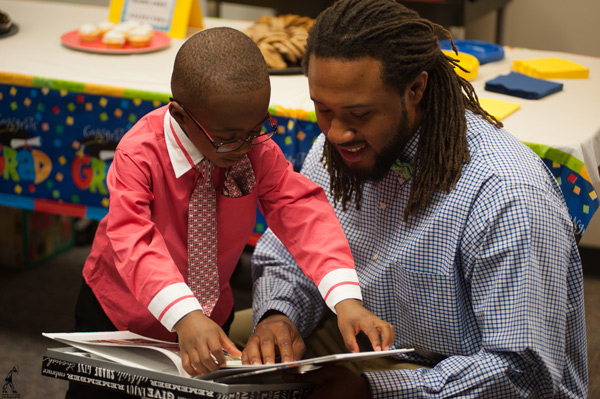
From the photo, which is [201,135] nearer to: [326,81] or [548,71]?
[326,81]

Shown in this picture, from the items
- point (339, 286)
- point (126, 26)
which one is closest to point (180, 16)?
point (126, 26)

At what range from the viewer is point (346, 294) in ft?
3.66

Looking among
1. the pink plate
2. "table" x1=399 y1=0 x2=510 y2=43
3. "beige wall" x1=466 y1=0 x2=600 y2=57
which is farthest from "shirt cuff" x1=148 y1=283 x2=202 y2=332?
"beige wall" x1=466 y1=0 x2=600 y2=57

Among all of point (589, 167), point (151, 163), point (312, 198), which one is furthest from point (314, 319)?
point (589, 167)

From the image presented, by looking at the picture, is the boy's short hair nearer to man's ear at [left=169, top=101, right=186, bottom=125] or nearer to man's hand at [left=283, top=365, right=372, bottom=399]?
man's ear at [left=169, top=101, right=186, bottom=125]

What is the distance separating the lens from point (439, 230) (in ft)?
4.08

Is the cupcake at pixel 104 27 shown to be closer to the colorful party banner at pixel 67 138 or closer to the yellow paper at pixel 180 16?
the yellow paper at pixel 180 16

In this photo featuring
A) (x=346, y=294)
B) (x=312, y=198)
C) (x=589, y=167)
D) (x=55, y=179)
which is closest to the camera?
(x=346, y=294)

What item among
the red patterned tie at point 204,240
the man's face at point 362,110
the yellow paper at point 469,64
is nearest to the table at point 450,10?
the yellow paper at point 469,64

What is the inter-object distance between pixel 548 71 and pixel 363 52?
1.23 metres

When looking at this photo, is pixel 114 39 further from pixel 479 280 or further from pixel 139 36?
pixel 479 280

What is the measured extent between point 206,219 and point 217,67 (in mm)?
A: 289

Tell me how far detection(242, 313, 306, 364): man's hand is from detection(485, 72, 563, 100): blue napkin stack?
3.56 feet

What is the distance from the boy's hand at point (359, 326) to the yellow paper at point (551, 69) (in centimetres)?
140
